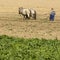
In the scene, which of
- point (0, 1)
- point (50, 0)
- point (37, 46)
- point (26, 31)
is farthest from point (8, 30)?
point (50, 0)

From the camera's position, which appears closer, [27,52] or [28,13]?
[27,52]

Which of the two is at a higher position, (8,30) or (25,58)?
(25,58)

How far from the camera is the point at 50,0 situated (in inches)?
1734

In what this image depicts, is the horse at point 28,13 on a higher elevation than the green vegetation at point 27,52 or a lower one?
lower

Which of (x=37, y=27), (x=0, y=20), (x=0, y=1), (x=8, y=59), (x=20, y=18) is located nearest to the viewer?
(x=8, y=59)

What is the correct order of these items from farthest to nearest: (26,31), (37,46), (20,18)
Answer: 1. (20,18)
2. (26,31)
3. (37,46)

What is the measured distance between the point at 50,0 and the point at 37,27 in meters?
21.8

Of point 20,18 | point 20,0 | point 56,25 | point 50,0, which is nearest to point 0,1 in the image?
point 20,0

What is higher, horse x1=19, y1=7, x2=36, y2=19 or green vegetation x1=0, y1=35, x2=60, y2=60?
green vegetation x1=0, y1=35, x2=60, y2=60

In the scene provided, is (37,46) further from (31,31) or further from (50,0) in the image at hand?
(50,0)

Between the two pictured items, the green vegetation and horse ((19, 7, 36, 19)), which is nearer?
the green vegetation

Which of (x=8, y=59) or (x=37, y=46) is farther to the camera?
(x=37, y=46)

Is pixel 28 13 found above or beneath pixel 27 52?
beneath

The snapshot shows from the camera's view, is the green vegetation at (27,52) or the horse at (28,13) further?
the horse at (28,13)
